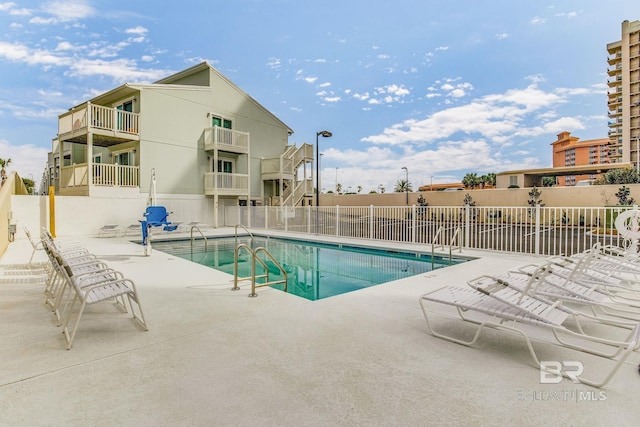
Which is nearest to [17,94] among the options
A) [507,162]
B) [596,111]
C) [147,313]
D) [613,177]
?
[147,313]

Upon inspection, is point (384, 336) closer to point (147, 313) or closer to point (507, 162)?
point (147, 313)

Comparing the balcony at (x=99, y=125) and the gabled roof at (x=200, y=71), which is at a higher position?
the gabled roof at (x=200, y=71)

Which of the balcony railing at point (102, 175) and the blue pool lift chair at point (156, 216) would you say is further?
the balcony railing at point (102, 175)

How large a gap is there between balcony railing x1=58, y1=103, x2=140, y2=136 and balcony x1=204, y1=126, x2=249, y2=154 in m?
3.64

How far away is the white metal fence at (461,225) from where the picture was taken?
895 centimetres

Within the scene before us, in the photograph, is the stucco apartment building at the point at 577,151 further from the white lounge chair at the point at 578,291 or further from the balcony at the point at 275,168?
the white lounge chair at the point at 578,291

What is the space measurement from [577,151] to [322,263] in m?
101

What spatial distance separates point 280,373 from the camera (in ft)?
8.89

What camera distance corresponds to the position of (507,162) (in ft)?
145

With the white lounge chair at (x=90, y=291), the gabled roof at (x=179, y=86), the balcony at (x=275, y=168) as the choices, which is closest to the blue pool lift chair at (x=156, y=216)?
the white lounge chair at (x=90, y=291)

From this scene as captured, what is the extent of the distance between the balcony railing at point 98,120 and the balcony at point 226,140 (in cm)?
364

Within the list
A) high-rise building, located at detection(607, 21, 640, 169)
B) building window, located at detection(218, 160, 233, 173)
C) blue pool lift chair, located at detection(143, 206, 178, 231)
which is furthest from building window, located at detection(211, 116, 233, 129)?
high-rise building, located at detection(607, 21, 640, 169)

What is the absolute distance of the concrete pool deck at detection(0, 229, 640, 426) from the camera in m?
2.17

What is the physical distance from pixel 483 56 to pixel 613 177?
14976 millimetres
